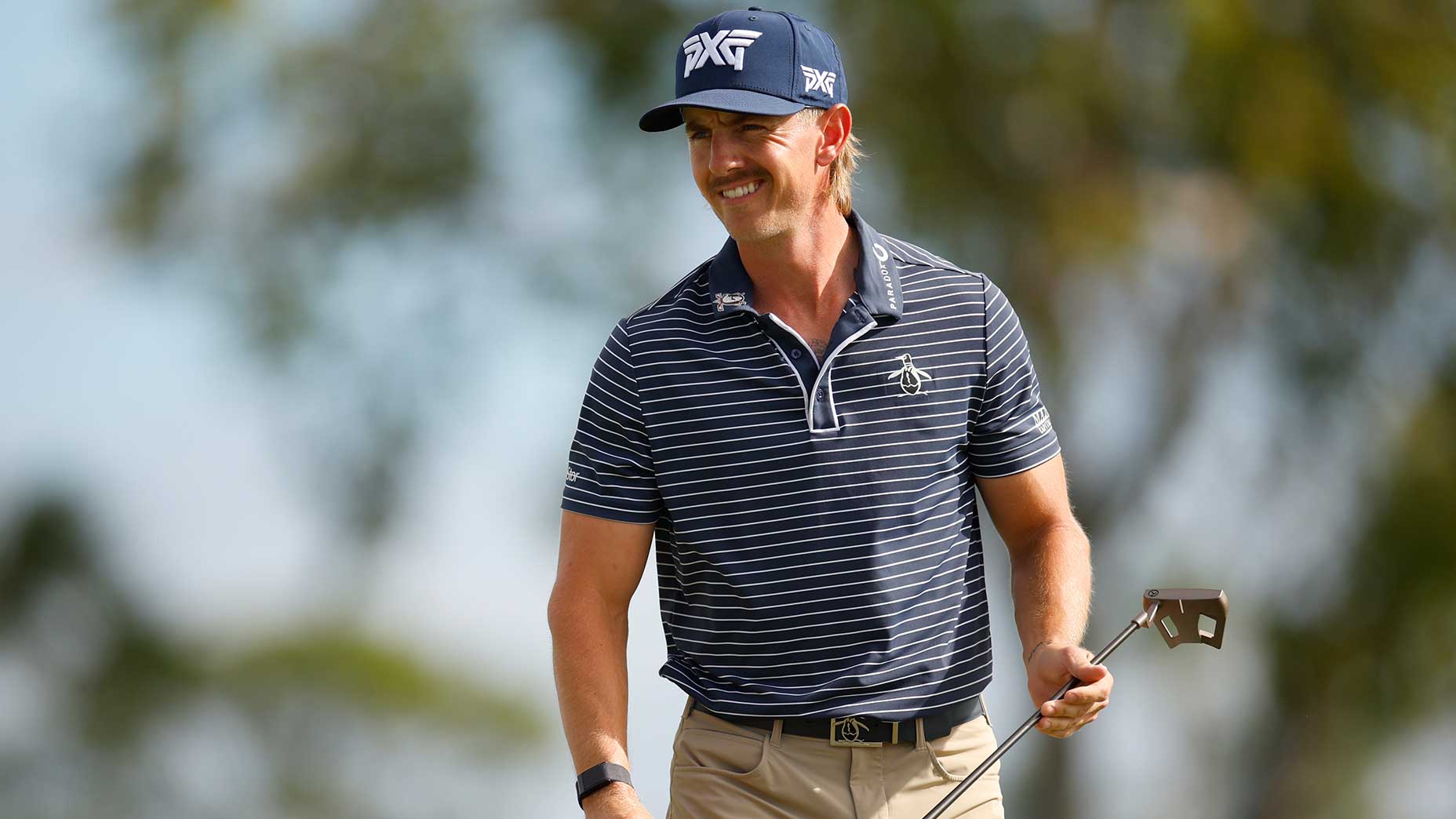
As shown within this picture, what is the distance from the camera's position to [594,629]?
273cm

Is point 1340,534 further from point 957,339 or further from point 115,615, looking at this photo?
point 957,339

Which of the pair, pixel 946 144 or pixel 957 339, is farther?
pixel 946 144

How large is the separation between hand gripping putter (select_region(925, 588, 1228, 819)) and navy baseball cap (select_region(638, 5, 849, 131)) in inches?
36.6

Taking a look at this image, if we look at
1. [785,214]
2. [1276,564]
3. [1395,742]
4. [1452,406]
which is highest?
[785,214]

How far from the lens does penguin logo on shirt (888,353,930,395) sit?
2705 mm

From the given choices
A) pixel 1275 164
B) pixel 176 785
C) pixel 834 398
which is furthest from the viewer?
pixel 176 785

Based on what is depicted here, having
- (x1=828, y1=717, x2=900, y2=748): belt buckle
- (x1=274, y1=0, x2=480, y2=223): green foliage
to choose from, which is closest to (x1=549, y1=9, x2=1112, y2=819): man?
(x1=828, y1=717, x2=900, y2=748): belt buckle

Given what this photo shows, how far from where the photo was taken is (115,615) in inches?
447

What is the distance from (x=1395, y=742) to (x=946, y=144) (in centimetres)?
430

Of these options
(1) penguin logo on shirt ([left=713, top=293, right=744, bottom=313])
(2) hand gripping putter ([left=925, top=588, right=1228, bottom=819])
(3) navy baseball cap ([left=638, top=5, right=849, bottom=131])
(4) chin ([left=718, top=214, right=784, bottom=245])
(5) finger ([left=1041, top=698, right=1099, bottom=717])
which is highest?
(3) navy baseball cap ([left=638, top=5, right=849, bottom=131])

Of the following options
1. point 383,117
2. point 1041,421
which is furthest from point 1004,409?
point 383,117

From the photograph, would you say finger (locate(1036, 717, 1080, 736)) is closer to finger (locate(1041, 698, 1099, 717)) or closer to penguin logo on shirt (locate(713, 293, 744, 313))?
finger (locate(1041, 698, 1099, 717))

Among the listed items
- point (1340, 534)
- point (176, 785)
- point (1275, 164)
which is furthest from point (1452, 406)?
point (176, 785)

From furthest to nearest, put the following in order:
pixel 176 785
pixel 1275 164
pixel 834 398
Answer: pixel 176 785 → pixel 1275 164 → pixel 834 398
